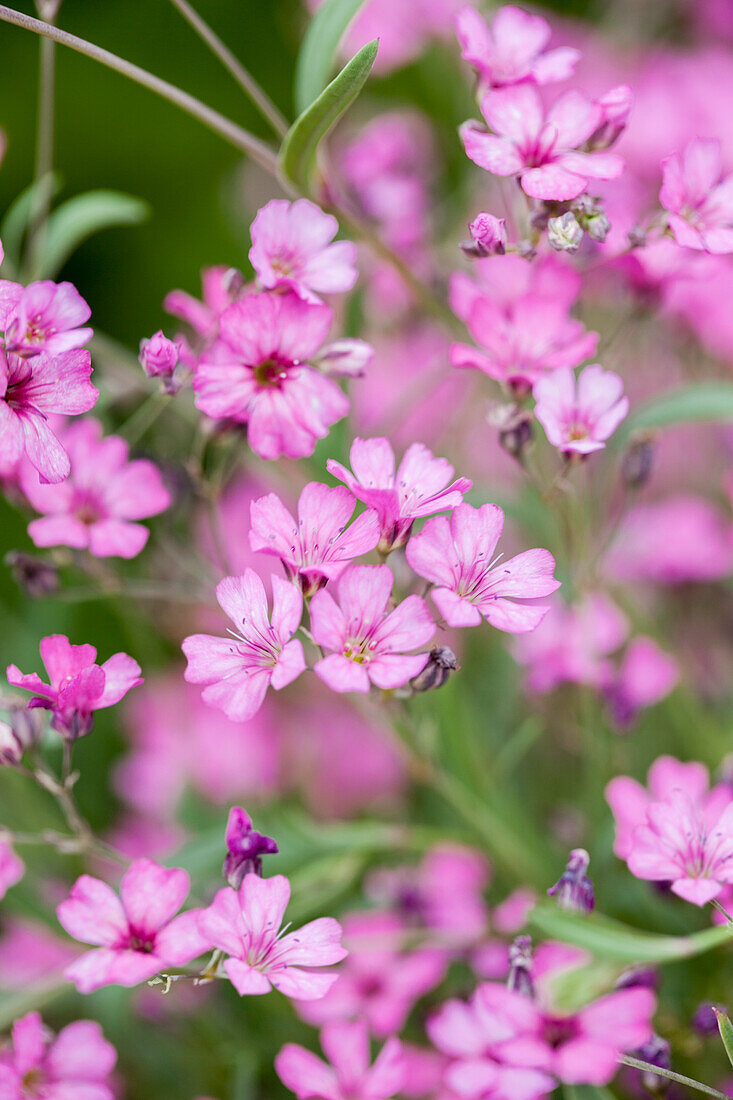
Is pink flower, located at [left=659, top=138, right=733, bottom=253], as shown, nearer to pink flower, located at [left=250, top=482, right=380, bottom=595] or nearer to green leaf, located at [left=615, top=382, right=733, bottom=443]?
green leaf, located at [left=615, top=382, right=733, bottom=443]

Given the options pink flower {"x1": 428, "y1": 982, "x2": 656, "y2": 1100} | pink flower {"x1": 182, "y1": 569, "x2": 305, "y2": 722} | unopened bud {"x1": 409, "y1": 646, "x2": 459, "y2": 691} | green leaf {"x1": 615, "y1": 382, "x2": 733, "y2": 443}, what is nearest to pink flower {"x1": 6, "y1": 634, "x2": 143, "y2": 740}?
pink flower {"x1": 182, "y1": 569, "x2": 305, "y2": 722}

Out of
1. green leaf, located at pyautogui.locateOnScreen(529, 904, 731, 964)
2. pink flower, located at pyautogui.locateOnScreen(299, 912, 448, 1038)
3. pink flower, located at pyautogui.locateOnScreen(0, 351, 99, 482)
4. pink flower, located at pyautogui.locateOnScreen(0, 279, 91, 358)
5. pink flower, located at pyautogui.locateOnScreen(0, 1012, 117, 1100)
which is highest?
pink flower, located at pyautogui.locateOnScreen(0, 279, 91, 358)

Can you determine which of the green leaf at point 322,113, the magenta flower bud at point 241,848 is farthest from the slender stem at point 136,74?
the magenta flower bud at point 241,848

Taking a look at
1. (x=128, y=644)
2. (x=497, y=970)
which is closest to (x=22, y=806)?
(x=128, y=644)

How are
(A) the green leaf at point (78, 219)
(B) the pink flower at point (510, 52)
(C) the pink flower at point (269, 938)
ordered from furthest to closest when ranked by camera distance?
(A) the green leaf at point (78, 219)
(B) the pink flower at point (510, 52)
(C) the pink flower at point (269, 938)

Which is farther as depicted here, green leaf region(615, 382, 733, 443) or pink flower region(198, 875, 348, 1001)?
green leaf region(615, 382, 733, 443)

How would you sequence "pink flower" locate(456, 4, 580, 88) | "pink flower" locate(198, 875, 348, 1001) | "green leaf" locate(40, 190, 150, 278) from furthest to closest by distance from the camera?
"green leaf" locate(40, 190, 150, 278) < "pink flower" locate(456, 4, 580, 88) < "pink flower" locate(198, 875, 348, 1001)

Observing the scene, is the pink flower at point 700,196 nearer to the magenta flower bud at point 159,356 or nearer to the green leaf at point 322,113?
the green leaf at point 322,113

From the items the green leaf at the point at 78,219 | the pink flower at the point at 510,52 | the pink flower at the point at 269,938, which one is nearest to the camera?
the pink flower at the point at 269,938
